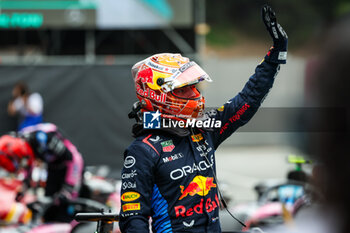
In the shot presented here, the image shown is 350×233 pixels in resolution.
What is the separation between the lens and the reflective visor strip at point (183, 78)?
101 inches

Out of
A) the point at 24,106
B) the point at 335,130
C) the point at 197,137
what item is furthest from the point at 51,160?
the point at 335,130

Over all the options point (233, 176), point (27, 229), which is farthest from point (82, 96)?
point (27, 229)

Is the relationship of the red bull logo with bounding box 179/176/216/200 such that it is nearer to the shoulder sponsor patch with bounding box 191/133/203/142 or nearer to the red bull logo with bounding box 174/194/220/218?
the red bull logo with bounding box 174/194/220/218

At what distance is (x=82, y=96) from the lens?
34.2 ft

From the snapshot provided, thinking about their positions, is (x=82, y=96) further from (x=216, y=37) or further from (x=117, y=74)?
(x=216, y=37)

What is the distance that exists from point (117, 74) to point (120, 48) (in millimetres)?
2995

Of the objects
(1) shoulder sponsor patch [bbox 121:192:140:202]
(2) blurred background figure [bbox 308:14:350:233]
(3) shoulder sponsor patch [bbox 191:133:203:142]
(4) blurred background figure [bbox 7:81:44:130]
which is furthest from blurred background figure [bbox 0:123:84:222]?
(2) blurred background figure [bbox 308:14:350:233]

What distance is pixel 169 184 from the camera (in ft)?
8.09

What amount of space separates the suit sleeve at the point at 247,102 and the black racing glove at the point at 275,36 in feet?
0.17

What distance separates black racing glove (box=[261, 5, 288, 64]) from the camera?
96.1 inches

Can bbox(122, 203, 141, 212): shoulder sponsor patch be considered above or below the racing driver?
below

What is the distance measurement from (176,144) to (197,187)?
0.73 ft

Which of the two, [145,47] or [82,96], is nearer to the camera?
[82,96]

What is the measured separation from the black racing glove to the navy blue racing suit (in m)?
0.05
